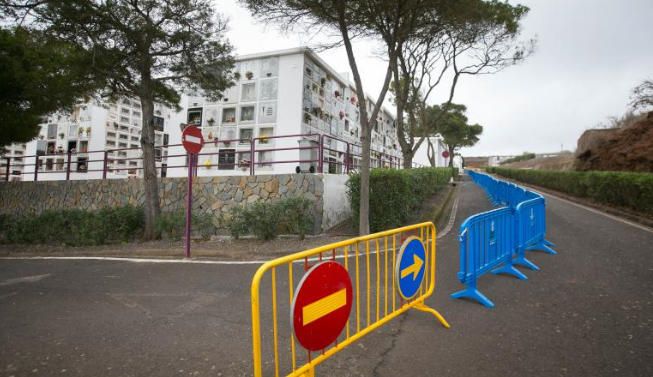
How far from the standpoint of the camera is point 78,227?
1183 centimetres

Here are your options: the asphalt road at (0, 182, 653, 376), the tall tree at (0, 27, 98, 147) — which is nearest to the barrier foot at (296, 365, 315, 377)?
the asphalt road at (0, 182, 653, 376)

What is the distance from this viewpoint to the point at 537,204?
6.42 meters

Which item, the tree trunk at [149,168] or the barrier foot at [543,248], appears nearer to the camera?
the barrier foot at [543,248]

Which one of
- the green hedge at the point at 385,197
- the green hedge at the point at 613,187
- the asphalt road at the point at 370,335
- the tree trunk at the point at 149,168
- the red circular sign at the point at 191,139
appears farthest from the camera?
the tree trunk at the point at 149,168

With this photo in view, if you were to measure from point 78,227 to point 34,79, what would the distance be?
571 centimetres

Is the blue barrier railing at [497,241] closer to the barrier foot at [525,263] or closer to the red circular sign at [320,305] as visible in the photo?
the barrier foot at [525,263]

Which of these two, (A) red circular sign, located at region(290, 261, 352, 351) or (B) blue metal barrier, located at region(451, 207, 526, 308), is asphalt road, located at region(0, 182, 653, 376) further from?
(A) red circular sign, located at region(290, 261, 352, 351)

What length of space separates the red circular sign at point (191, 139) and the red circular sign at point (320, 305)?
5838mm

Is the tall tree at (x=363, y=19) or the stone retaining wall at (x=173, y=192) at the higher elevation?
the tall tree at (x=363, y=19)

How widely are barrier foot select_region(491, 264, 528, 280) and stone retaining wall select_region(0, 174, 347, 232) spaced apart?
524 cm

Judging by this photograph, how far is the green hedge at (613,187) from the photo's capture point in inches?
420

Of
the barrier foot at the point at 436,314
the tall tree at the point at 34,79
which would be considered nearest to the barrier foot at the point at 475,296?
the barrier foot at the point at 436,314

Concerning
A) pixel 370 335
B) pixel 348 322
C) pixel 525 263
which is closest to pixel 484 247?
pixel 525 263

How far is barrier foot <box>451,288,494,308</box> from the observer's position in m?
4.06
